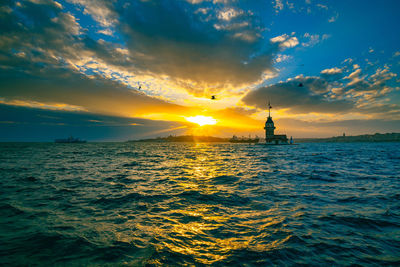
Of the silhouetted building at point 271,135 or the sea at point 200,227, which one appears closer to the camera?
the sea at point 200,227

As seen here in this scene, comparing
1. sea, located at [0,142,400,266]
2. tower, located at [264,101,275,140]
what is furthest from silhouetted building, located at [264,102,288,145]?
sea, located at [0,142,400,266]

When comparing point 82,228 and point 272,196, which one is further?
point 272,196

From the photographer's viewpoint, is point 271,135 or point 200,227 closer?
point 200,227

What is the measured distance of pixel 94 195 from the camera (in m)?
10.6

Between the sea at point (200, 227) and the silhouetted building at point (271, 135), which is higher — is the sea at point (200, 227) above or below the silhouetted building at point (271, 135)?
below

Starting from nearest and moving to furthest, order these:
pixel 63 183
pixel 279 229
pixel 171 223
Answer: pixel 279 229 < pixel 171 223 < pixel 63 183

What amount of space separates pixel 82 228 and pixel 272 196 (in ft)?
30.1

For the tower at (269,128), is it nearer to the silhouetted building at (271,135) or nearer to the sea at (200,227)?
the silhouetted building at (271,135)

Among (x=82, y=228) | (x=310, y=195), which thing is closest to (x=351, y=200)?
(x=310, y=195)

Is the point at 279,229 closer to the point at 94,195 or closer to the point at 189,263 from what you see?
the point at 189,263

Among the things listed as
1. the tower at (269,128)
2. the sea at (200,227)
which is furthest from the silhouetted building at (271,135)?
the sea at (200,227)

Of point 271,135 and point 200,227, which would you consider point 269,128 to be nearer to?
point 271,135

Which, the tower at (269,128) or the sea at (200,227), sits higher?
the tower at (269,128)

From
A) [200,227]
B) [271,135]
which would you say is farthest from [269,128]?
[200,227]
